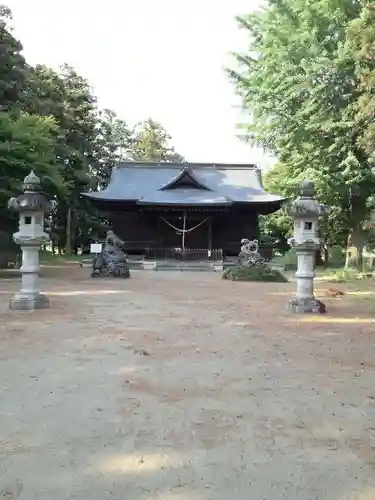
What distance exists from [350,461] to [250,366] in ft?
8.53

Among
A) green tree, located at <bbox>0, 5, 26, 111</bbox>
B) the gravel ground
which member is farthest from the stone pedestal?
green tree, located at <bbox>0, 5, 26, 111</bbox>

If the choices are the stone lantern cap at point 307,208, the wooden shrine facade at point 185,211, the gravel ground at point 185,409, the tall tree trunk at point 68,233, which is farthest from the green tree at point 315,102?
the tall tree trunk at point 68,233

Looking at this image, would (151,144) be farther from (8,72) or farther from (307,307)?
(307,307)

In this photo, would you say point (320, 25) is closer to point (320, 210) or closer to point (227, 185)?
point (227, 185)

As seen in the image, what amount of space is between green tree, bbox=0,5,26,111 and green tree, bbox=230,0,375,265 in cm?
1048

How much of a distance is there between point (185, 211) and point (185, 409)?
76.6ft

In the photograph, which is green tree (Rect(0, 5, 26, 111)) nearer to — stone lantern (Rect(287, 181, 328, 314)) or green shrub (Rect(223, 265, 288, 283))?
green shrub (Rect(223, 265, 288, 283))

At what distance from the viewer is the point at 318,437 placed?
3824mm

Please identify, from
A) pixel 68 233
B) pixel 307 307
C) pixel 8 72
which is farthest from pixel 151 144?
pixel 307 307

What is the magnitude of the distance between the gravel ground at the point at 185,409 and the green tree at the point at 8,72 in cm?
1457

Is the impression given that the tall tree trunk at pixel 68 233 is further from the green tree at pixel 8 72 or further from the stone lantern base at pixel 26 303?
the stone lantern base at pixel 26 303

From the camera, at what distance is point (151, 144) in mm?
52156

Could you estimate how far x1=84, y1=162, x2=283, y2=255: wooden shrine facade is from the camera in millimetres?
27344

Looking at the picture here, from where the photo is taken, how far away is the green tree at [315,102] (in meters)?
21.3
